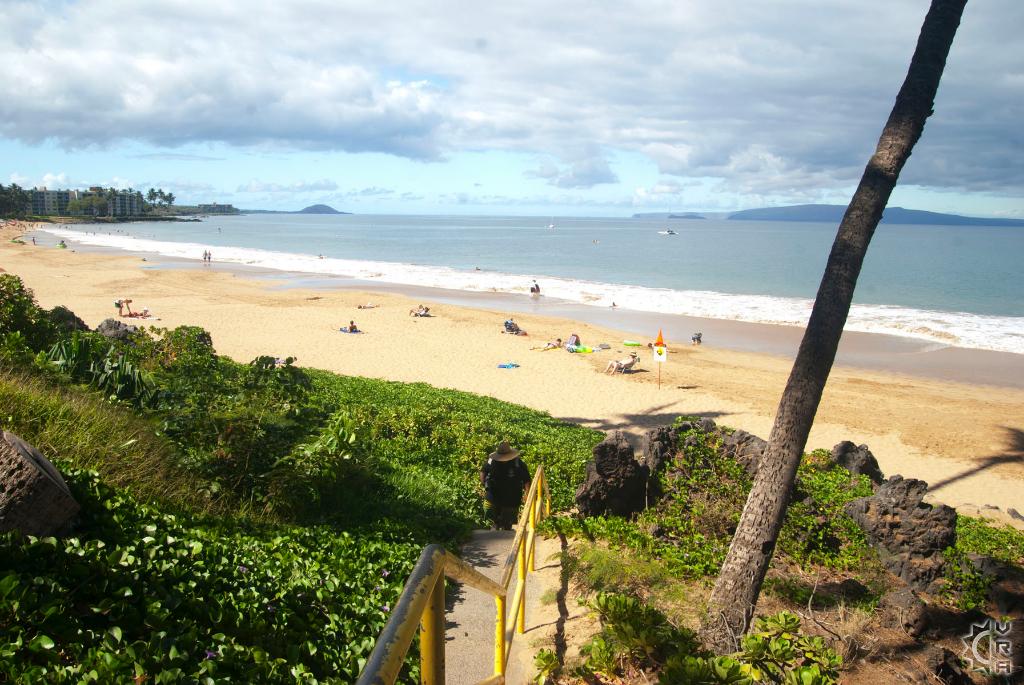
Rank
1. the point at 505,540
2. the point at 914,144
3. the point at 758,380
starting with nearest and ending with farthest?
the point at 914,144, the point at 505,540, the point at 758,380

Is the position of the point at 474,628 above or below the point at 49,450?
below

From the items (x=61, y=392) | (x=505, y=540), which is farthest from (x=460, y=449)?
(x=61, y=392)

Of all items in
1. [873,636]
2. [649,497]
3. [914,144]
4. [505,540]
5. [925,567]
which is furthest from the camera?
[649,497]

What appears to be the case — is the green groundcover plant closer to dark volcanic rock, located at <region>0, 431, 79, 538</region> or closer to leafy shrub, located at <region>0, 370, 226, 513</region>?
leafy shrub, located at <region>0, 370, 226, 513</region>

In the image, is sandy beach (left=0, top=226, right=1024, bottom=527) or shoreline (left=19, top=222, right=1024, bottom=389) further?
shoreline (left=19, top=222, right=1024, bottom=389)

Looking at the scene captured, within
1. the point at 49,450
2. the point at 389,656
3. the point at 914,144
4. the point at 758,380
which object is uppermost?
the point at 914,144

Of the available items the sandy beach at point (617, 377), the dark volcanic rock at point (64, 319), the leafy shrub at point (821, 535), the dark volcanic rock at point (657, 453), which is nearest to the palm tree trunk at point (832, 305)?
the leafy shrub at point (821, 535)

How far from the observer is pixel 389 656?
158cm

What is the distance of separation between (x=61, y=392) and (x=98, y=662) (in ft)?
14.2

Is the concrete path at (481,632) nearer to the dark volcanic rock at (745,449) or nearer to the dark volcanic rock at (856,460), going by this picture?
the dark volcanic rock at (745,449)

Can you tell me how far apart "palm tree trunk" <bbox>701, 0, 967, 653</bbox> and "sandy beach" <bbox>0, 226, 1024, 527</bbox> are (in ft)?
25.9

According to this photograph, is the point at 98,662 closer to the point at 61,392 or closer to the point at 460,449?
the point at 61,392

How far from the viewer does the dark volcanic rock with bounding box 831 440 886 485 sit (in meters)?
10.5

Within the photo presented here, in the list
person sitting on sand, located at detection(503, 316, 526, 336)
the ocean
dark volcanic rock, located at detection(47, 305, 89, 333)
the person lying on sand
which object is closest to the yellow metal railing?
dark volcanic rock, located at detection(47, 305, 89, 333)
